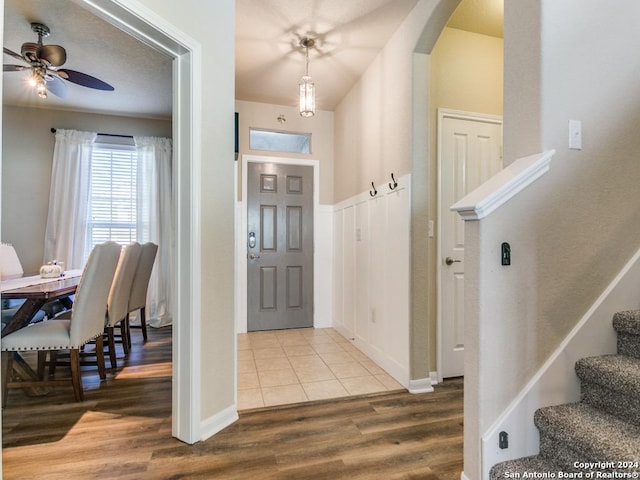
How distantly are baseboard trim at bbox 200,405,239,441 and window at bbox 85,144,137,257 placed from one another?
3028 mm

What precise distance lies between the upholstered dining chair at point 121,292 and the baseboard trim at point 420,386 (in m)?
2.34

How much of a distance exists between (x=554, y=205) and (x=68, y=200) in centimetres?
463

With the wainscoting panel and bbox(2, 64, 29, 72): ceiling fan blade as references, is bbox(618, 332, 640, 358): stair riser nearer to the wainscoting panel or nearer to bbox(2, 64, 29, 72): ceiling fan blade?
the wainscoting panel

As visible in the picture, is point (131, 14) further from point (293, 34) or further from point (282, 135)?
point (282, 135)

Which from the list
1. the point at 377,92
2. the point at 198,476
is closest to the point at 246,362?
the point at 198,476

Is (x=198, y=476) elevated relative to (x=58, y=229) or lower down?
lower down

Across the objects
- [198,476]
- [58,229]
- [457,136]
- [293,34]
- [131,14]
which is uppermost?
[293,34]

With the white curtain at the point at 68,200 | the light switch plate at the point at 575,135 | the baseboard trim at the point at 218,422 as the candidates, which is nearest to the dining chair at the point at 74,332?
the baseboard trim at the point at 218,422

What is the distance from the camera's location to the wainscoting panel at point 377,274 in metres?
2.41

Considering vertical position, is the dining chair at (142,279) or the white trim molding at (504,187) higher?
the white trim molding at (504,187)

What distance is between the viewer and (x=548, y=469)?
50.6 inches

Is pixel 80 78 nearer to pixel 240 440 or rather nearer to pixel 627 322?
pixel 240 440

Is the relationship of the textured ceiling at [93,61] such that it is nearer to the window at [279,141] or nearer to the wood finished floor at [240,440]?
→ the window at [279,141]

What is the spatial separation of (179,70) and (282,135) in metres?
2.29
